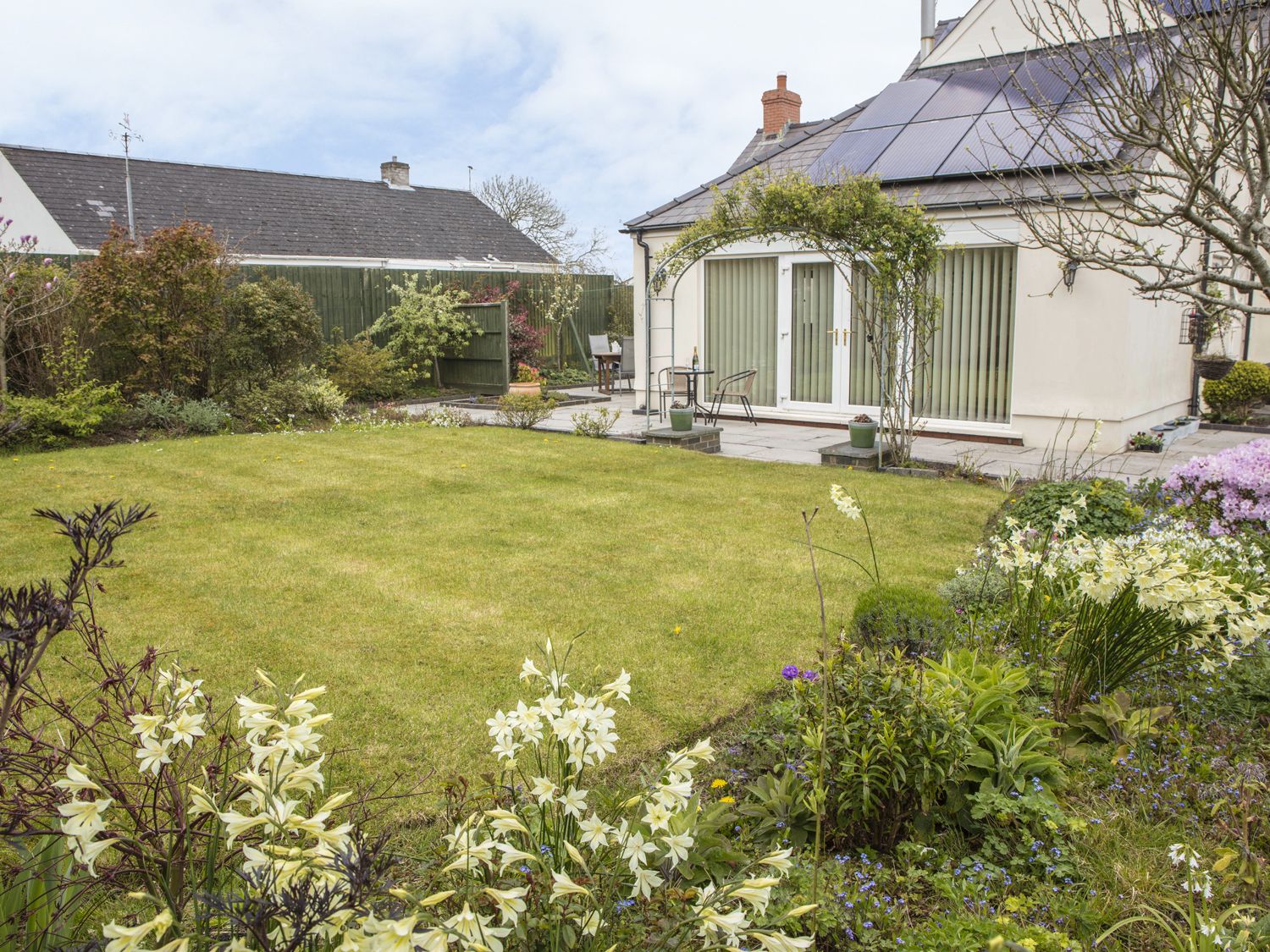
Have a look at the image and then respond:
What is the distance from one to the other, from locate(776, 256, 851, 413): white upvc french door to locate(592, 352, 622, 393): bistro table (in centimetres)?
535

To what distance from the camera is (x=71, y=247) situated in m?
17.9

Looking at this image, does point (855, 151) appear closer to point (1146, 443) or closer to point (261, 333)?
point (1146, 443)

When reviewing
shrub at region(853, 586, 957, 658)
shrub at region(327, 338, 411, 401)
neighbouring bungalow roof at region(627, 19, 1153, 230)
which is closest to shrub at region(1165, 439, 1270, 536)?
shrub at region(853, 586, 957, 658)

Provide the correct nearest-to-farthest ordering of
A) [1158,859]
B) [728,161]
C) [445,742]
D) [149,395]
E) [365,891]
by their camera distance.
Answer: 1. [365,891]
2. [1158,859]
3. [445,742]
4. [149,395]
5. [728,161]

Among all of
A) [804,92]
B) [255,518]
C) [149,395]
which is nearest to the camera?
[255,518]

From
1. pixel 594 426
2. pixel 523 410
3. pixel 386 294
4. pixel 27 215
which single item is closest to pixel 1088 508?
pixel 594 426

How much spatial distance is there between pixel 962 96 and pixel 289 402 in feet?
33.0

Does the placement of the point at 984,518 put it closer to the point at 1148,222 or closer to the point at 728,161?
the point at 1148,222

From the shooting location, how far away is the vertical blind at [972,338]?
10883 mm

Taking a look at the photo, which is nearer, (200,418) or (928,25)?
(200,418)

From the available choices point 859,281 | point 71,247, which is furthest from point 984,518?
point 71,247

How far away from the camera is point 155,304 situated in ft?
38.0

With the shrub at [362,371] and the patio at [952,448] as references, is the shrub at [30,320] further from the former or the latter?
the patio at [952,448]

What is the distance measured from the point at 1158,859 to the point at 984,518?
4.71 meters
